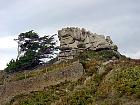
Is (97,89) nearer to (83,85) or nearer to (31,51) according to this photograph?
(83,85)

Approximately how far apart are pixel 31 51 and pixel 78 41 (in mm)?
6816

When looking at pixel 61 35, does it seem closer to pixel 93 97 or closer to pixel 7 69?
pixel 7 69

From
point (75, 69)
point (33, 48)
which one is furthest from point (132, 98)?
point (33, 48)

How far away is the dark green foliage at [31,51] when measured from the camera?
218 feet

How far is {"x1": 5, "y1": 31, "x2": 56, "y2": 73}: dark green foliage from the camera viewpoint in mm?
66562

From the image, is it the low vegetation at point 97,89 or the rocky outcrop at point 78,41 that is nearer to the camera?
the low vegetation at point 97,89

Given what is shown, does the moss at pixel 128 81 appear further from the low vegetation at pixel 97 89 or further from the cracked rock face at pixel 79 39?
the cracked rock face at pixel 79 39

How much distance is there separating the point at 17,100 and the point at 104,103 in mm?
14460

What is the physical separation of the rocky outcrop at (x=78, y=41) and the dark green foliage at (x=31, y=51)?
3.81 meters

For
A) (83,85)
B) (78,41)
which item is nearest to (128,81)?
(83,85)

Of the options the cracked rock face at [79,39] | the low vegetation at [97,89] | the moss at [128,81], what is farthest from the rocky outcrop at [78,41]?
the moss at [128,81]

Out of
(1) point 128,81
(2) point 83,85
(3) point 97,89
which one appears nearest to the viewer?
(1) point 128,81

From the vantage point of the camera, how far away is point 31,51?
67.8m

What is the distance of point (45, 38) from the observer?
235ft
